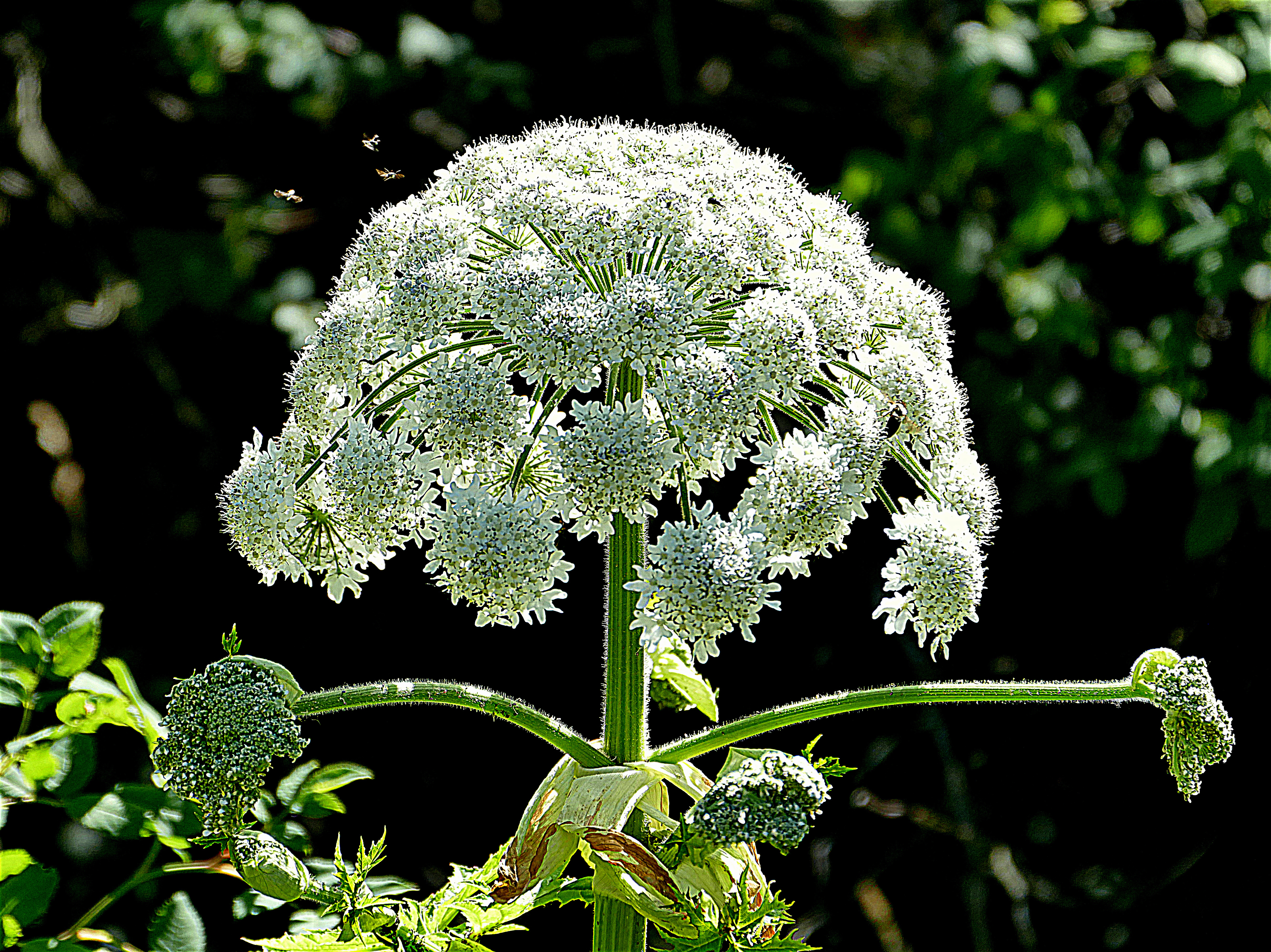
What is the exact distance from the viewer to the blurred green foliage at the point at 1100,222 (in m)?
2.62

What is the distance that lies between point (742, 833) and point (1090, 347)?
2092 mm

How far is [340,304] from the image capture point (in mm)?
1358

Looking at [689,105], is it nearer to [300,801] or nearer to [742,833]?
[300,801]

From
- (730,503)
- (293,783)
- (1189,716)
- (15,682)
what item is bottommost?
(1189,716)

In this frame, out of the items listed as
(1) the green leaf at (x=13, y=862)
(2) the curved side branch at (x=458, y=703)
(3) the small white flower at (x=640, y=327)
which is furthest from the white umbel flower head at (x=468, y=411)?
(1) the green leaf at (x=13, y=862)

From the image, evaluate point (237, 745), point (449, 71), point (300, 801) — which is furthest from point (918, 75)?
point (237, 745)

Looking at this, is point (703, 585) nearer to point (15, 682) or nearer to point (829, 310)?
point (829, 310)

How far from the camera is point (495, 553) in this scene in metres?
1.15

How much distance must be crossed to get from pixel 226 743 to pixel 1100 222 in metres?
2.61

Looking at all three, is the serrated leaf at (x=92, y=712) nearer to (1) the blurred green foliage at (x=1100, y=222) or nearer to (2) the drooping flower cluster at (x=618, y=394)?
(2) the drooping flower cluster at (x=618, y=394)

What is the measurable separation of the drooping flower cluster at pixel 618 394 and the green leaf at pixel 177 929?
0.58 meters

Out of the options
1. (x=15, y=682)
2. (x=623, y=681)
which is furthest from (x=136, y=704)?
(x=623, y=681)

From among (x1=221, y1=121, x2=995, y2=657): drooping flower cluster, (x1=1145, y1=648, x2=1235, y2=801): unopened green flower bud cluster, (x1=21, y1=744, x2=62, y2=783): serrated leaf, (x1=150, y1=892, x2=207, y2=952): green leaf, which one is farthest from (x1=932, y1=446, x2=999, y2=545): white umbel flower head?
(x1=21, y1=744, x2=62, y2=783): serrated leaf

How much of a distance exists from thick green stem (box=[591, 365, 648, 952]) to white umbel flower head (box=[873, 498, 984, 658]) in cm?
27
